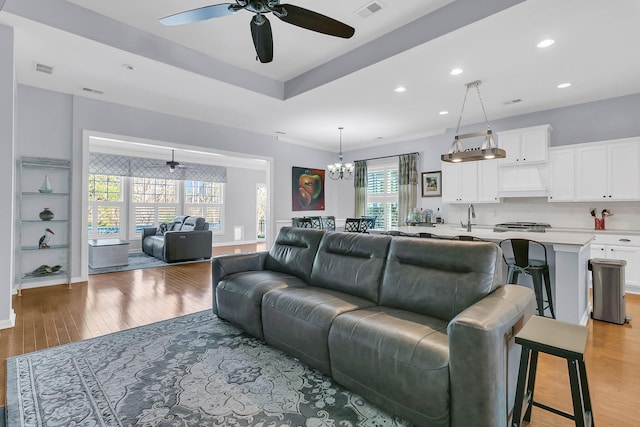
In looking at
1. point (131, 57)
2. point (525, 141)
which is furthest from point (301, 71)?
point (525, 141)

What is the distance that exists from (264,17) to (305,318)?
2.25 m

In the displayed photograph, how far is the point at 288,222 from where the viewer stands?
773cm

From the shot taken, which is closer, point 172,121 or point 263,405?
point 263,405

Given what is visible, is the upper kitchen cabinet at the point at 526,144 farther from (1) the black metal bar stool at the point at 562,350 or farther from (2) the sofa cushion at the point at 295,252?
(1) the black metal bar stool at the point at 562,350

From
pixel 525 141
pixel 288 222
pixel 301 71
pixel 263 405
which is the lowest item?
A: pixel 263 405

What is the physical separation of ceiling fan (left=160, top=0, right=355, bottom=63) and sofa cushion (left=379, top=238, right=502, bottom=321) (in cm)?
181

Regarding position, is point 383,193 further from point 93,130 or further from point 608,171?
point 93,130

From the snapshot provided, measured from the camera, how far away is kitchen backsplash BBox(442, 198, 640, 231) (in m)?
4.83

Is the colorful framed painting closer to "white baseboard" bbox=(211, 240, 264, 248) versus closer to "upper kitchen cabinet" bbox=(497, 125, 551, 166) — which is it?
"white baseboard" bbox=(211, 240, 264, 248)

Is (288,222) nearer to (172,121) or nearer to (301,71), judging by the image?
(172,121)

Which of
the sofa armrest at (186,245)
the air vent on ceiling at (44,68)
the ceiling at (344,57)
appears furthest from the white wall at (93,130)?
the sofa armrest at (186,245)

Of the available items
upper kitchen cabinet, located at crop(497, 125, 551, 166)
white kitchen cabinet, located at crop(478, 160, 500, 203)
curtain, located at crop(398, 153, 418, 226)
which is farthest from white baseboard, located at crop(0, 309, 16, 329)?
upper kitchen cabinet, located at crop(497, 125, 551, 166)

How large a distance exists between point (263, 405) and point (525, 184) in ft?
18.1

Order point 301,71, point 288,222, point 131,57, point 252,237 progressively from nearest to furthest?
point 131,57
point 301,71
point 288,222
point 252,237
